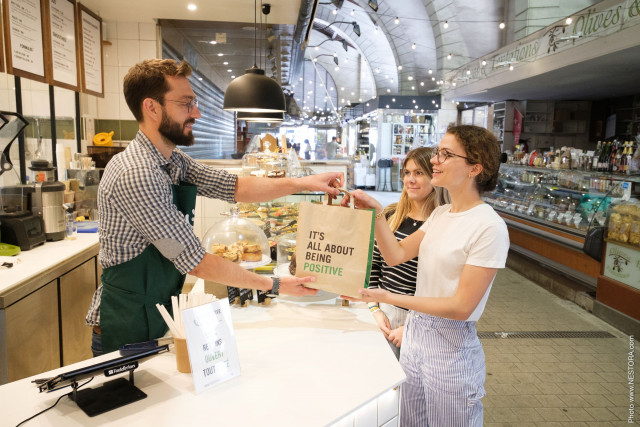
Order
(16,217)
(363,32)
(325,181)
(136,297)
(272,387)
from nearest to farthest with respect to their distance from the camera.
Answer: (272,387) < (136,297) < (325,181) < (16,217) < (363,32)

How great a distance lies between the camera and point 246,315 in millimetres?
2086

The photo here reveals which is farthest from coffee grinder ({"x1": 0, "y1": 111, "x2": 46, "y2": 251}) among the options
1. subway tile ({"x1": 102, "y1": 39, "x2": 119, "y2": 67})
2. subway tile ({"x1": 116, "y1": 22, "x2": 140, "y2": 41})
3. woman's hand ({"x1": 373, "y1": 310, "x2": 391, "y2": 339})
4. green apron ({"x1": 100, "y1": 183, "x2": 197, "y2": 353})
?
subway tile ({"x1": 116, "y1": 22, "x2": 140, "y2": 41})

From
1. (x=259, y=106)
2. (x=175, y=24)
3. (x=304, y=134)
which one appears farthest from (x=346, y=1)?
(x=259, y=106)

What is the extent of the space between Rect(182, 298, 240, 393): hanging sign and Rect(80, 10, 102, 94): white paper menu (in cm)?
485

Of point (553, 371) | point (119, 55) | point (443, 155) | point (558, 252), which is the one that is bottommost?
point (553, 371)

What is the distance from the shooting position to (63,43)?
184 inches

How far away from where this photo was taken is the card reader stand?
1303 millimetres

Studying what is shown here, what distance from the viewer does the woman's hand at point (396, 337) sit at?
92.1 inches

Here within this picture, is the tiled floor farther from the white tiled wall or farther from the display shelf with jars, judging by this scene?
the white tiled wall

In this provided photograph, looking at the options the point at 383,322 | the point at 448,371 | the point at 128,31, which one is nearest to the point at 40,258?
the point at 383,322

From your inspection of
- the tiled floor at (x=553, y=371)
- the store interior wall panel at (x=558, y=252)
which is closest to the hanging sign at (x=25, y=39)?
the tiled floor at (x=553, y=371)

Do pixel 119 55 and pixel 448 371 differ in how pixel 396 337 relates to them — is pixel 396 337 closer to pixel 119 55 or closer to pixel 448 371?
pixel 448 371

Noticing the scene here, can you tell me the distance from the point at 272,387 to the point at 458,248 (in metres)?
0.89

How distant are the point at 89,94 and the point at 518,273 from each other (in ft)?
21.5
